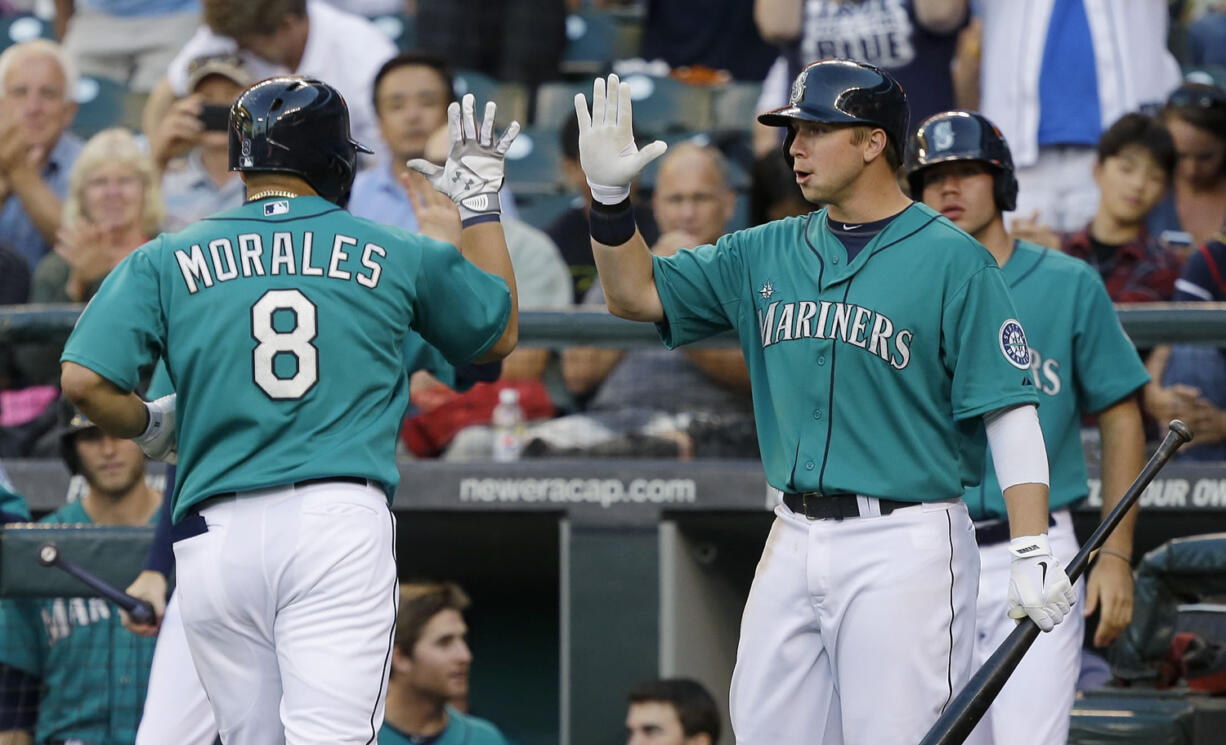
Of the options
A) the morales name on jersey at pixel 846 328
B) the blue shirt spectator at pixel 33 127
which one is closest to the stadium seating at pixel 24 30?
the blue shirt spectator at pixel 33 127

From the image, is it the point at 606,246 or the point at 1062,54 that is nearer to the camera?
the point at 606,246

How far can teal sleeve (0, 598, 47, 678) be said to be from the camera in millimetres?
5160

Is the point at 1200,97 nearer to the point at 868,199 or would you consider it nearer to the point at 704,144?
the point at 704,144

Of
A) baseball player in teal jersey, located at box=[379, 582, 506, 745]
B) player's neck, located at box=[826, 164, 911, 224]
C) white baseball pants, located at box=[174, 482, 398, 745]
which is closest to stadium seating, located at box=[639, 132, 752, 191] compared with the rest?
baseball player in teal jersey, located at box=[379, 582, 506, 745]

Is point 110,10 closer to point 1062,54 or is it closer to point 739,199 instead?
point 739,199

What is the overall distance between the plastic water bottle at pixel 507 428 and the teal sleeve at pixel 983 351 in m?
2.47

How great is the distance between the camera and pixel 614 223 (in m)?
3.64

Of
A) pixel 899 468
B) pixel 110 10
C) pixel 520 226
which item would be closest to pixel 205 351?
pixel 899 468

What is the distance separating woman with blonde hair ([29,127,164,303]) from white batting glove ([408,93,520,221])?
124 inches

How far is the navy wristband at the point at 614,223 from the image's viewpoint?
3641 mm

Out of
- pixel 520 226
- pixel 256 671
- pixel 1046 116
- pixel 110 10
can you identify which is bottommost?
pixel 256 671

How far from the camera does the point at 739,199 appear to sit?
730cm

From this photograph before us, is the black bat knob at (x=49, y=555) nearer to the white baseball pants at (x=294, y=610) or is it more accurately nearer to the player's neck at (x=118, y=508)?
the white baseball pants at (x=294, y=610)

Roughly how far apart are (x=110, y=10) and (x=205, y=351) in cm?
657
